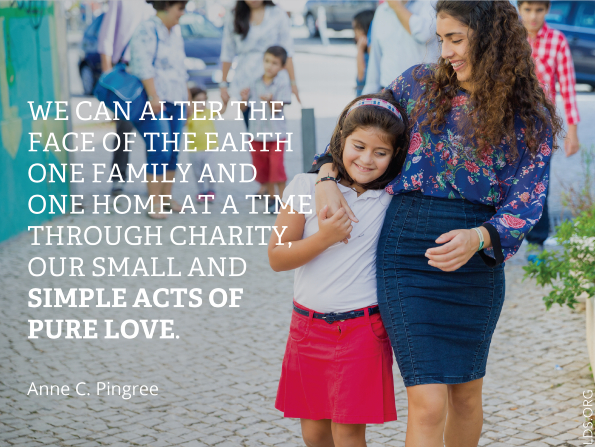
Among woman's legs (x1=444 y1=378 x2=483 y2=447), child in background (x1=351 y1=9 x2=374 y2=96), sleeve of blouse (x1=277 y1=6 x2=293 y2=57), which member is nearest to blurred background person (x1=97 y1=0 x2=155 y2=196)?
sleeve of blouse (x1=277 y1=6 x2=293 y2=57)

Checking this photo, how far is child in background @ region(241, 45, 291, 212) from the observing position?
22.8 feet

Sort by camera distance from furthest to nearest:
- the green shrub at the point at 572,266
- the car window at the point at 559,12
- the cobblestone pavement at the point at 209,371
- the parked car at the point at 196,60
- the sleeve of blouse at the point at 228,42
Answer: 1. the parked car at the point at 196,60
2. the car window at the point at 559,12
3. the sleeve of blouse at the point at 228,42
4. the green shrub at the point at 572,266
5. the cobblestone pavement at the point at 209,371

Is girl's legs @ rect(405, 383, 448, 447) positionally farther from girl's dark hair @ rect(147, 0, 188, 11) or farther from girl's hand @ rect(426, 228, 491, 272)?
girl's dark hair @ rect(147, 0, 188, 11)

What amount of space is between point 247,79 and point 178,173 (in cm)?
256

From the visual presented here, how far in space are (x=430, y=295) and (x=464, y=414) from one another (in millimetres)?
518

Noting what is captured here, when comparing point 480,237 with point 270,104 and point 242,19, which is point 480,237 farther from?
point 242,19

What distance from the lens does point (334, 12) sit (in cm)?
2411

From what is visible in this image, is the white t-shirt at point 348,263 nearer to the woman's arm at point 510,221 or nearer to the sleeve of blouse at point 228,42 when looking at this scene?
the woman's arm at point 510,221

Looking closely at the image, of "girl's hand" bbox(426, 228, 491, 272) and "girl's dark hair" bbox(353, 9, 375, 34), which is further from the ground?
"girl's dark hair" bbox(353, 9, 375, 34)

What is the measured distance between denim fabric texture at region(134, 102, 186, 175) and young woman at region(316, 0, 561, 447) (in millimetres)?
4632

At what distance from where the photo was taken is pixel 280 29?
709 cm

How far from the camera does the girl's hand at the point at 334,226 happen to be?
231cm

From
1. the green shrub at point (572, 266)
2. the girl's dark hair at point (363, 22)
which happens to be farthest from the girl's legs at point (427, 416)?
the girl's dark hair at point (363, 22)

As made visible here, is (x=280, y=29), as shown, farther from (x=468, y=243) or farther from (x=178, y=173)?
(x=468, y=243)
